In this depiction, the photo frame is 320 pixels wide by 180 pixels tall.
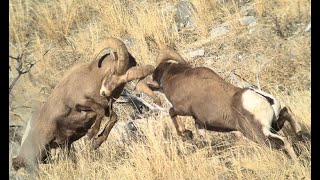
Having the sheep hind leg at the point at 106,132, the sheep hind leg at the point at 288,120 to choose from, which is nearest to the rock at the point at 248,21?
the sheep hind leg at the point at 288,120

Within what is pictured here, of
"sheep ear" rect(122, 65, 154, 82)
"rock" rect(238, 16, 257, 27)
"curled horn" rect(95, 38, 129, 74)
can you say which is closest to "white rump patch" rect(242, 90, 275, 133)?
"sheep ear" rect(122, 65, 154, 82)

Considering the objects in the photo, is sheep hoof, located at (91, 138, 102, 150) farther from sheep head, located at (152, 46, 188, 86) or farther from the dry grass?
sheep head, located at (152, 46, 188, 86)

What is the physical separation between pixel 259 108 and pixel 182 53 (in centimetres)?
179

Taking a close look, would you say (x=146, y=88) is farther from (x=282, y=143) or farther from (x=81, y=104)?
(x=282, y=143)

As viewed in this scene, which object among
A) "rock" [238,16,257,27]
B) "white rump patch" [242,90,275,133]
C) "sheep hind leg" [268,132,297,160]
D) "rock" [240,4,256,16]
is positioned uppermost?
"rock" [240,4,256,16]

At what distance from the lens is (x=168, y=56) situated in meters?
6.80

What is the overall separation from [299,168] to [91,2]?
401 centimetres

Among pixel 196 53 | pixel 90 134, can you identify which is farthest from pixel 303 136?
pixel 90 134

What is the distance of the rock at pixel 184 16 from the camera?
776 cm

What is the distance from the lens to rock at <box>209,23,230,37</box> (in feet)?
24.6

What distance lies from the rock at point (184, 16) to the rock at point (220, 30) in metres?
0.31
